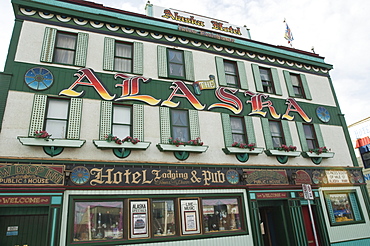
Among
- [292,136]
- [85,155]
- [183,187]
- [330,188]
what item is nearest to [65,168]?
[85,155]

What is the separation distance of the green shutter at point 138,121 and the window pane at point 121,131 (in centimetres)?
27

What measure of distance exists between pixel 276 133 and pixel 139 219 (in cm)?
830

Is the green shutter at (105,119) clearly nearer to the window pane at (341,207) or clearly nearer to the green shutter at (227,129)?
the green shutter at (227,129)

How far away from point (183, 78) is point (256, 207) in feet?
21.9

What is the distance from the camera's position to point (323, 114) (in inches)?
634

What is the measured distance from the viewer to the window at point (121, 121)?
Result: 10998 millimetres

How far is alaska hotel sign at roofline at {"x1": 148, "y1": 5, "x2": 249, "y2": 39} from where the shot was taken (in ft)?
A: 49.5

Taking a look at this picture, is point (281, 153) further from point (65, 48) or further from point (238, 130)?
point (65, 48)

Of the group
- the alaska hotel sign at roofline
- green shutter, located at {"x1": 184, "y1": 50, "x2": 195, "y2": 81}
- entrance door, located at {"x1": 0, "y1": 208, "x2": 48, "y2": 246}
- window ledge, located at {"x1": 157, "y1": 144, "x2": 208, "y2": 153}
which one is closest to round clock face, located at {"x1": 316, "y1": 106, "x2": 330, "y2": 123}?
the alaska hotel sign at roofline

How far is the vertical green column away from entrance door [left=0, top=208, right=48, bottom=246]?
10.0 meters

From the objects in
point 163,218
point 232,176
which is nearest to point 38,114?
point 163,218

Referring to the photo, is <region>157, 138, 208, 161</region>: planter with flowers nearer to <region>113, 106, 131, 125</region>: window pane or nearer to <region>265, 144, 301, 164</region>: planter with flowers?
<region>113, 106, 131, 125</region>: window pane

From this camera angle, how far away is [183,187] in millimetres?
10945

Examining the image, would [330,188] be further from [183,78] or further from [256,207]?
[183,78]
